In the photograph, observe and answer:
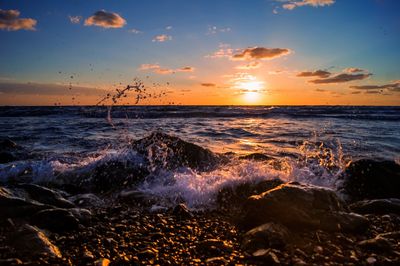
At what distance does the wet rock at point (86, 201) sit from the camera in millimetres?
5927

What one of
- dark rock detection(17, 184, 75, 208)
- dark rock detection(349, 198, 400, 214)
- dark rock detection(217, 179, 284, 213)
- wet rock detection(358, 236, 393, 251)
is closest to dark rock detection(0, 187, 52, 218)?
dark rock detection(17, 184, 75, 208)

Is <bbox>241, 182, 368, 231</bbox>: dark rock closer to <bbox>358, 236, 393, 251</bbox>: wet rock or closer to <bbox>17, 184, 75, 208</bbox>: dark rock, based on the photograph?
<bbox>358, 236, 393, 251</bbox>: wet rock

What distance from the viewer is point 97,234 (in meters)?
4.37

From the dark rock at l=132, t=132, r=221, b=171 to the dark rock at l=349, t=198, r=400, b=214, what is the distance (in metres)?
4.30

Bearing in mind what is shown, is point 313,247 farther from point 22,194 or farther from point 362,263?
point 22,194

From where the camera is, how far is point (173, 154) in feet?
31.0

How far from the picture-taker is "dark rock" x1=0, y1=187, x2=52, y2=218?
15.5 ft

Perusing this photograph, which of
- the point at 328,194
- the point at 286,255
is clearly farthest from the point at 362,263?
the point at 328,194

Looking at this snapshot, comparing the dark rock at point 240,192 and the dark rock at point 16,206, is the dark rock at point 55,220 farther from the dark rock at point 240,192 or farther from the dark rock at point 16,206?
the dark rock at point 240,192

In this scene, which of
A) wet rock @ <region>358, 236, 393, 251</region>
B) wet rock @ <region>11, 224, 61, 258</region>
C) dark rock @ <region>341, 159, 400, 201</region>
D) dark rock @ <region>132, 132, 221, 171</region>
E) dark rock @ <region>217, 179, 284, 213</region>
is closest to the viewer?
wet rock @ <region>11, 224, 61, 258</region>

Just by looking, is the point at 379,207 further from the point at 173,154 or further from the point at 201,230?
the point at 173,154

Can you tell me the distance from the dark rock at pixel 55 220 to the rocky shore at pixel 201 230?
0.01 metres

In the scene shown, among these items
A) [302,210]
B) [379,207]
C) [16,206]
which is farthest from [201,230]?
[379,207]

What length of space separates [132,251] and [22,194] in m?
2.92
